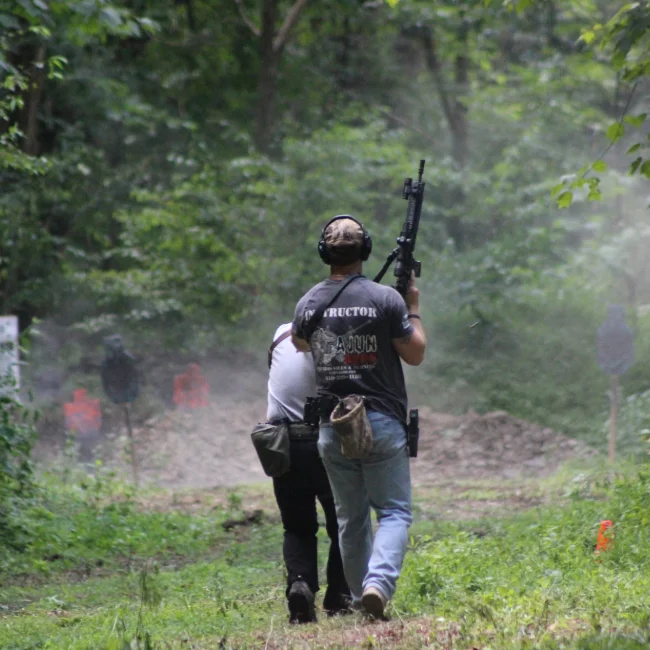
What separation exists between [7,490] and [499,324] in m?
13.0

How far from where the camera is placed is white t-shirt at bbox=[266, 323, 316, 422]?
576 centimetres

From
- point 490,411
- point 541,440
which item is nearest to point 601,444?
point 541,440

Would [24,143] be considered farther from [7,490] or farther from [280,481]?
[280,481]

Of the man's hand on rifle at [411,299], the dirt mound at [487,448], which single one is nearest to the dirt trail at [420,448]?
the dirt mound at [487,448]

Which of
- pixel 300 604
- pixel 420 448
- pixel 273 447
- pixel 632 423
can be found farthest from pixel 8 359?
pixel 632 423

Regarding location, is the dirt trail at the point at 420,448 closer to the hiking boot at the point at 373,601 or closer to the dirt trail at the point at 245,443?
the dirt trail at the point at 245,443

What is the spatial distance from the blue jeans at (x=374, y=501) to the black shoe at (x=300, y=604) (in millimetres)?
262

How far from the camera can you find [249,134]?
65.9ft

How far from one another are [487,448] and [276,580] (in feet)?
31.4

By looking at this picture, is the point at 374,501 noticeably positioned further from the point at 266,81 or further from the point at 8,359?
the point at 266,81

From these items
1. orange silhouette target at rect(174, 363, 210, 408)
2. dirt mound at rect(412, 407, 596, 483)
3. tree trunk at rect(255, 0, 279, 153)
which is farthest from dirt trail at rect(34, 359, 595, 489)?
tree trunk at rect(255, 0, 279, 153)

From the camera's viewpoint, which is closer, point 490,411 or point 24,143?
point 24,143

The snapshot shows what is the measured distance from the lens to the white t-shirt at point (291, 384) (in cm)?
576

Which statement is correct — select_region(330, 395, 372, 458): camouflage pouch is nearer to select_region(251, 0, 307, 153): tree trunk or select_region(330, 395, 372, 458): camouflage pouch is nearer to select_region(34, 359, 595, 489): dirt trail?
select_region(34, 359, 595, 489): dirt trail
